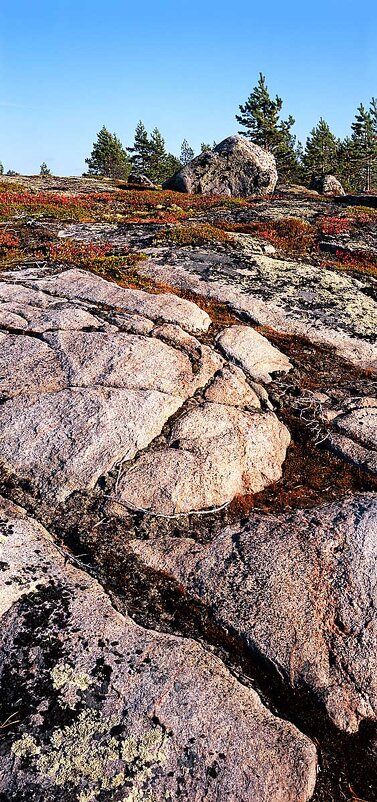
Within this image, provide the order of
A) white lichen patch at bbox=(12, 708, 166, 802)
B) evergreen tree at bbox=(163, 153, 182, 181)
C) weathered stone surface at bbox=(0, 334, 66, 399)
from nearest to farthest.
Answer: white lichen patch at bbox=(12, 708, 166, 802) < weathered stone surface at bbox=(0, 334, 66, 399) < evergreen tree at bbox=(163, 153, 182, 181)

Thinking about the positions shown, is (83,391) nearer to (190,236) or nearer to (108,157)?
(190,236)

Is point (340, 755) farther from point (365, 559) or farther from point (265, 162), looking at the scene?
point (265, 162)

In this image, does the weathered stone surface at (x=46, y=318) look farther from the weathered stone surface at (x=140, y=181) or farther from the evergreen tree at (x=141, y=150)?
the evergreen tree at (x=141, y=150)

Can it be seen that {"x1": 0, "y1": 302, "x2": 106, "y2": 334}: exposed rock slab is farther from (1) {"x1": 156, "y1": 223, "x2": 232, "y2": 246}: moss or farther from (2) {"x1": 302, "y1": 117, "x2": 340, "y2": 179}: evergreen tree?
(2) {"x1": 302, "y1": 117, "x2": 340, "y2": 179}: evergreen tree

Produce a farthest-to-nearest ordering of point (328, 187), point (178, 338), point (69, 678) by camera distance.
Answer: point (328, 187) < point (178, 338) < point (69, 678)

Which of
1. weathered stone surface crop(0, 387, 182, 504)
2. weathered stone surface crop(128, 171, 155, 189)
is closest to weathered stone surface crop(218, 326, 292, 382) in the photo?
weathered stone surface crop(0, 387, 182, 504)

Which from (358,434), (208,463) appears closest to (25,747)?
(208,463)
